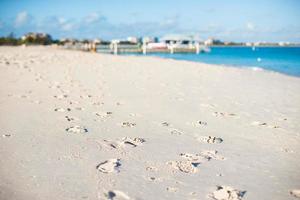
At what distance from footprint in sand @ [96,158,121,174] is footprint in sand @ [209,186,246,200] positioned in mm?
993

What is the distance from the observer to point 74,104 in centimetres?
636

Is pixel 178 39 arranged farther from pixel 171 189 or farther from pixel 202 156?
pixel 171 189

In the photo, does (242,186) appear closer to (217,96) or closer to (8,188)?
(8,188)

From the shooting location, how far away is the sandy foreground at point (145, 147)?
2.89m

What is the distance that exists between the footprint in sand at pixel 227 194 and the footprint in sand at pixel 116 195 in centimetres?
75

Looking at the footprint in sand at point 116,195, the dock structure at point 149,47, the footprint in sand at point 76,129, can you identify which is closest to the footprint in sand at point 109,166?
the footprint in sand at point 116,195

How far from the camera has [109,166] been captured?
10.9ft

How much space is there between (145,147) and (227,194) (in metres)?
1.42

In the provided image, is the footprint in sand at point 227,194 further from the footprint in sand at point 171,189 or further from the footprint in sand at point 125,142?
the footprint in sand at point 125,142

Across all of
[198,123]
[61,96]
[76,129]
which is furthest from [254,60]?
[76,129]

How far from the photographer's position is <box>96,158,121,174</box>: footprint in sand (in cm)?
322

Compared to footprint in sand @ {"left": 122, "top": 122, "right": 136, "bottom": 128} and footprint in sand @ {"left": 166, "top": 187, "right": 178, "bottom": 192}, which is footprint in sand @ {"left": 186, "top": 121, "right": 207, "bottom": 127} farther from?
footprint in sand @ {"left": 166, "top": 187, "right": 178, "bottom": 192}

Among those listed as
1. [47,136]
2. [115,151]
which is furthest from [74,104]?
[115,151]

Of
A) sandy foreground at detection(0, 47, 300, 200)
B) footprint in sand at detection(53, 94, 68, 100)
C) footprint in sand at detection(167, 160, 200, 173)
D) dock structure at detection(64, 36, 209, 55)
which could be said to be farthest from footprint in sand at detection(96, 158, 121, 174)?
dock structure at detection(64, 36, 209, 55)
